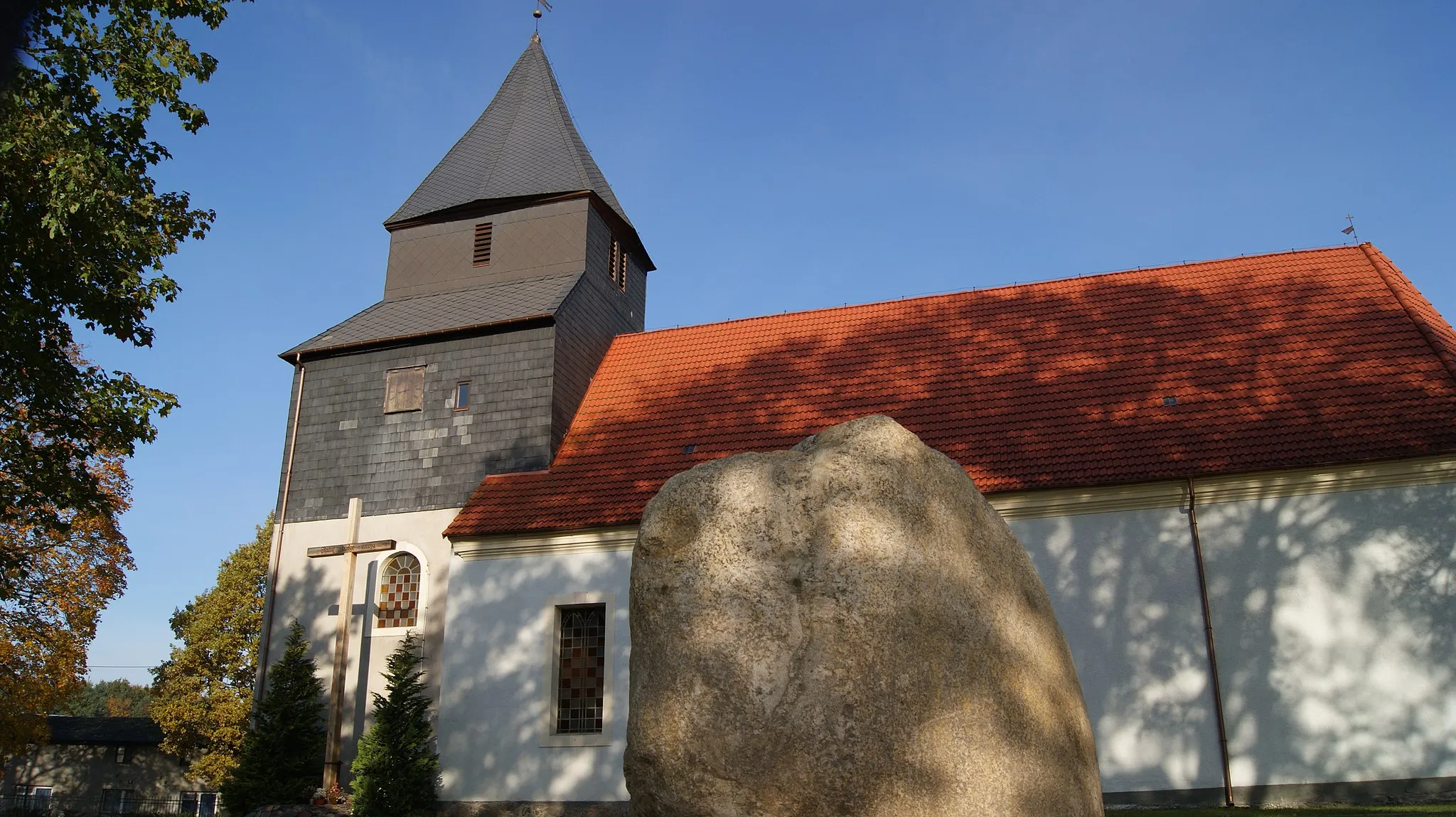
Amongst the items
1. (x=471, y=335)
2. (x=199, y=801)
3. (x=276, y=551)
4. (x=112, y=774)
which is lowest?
(x=199, y=801)

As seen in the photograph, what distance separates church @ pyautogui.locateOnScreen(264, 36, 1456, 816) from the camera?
43.5 ft

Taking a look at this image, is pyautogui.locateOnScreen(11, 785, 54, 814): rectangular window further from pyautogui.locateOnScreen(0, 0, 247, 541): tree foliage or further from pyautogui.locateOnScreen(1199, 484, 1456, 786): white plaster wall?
pyautogui.locateOnScreen(1199, 484, 1456, 786): white plaster wall

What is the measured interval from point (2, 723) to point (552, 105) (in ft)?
61.7

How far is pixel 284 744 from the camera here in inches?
652

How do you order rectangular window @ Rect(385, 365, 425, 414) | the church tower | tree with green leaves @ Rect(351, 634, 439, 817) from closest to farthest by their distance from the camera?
tree with green leaves @ Rect(351, 634, 439, 817), the church tower, rectangular window @ Rect(385, 365, 425, 414)

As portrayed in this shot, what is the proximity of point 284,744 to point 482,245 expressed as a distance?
10.3 meters

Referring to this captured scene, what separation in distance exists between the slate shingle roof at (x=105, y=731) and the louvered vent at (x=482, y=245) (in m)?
28.5

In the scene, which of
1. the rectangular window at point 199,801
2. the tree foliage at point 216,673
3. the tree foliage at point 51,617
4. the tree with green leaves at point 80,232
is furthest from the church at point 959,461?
the rectangular window at point 199,801

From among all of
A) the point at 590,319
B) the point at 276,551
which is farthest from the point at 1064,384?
the point at 276,551

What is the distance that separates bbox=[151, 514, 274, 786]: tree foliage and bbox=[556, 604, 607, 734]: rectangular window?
79.5 ft

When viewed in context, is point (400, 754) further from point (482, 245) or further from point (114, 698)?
point (114, 698)

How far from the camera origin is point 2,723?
2430cm

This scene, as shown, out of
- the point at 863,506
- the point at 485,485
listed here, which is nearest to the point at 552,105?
the point at 485,485

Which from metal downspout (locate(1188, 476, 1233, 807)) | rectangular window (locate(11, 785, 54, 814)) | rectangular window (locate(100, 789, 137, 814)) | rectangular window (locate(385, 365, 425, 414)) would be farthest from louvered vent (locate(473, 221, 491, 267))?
rectangular window (locate(100, 789, 137, 814))
